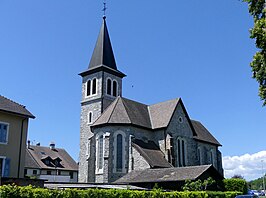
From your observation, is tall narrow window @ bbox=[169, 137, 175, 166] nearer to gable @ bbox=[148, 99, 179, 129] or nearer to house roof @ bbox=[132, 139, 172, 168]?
house roof @ bbox=[132, 139, 172, 168]

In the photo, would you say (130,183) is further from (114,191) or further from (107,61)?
(107,61)

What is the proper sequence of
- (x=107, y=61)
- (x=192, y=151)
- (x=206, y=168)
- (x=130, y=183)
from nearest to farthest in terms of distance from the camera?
(x=206, y=168)
(x=130, y=183)
(x=192, y=151)
(x=107, y=61)

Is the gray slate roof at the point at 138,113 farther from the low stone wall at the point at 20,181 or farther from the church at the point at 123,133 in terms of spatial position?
the low stone wall at the point at 20,181

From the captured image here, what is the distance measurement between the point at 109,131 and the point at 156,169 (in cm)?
734

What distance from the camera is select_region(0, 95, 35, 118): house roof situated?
23.8m

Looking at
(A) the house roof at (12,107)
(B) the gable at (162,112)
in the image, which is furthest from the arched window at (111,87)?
(A) the house roof at (12,107)

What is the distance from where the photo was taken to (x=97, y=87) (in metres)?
43.0

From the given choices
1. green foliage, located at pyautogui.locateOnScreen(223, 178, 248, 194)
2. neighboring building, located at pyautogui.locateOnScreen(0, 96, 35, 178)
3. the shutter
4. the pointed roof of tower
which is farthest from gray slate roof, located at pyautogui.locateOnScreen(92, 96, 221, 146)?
the shutter

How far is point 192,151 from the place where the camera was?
4091 cm

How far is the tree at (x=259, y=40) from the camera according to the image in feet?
49.6

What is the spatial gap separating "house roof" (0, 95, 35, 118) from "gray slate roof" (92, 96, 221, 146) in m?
11.4

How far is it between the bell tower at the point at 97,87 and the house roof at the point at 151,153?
771 centimetres

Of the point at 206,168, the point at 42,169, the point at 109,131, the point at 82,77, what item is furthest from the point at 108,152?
the point at 42,169

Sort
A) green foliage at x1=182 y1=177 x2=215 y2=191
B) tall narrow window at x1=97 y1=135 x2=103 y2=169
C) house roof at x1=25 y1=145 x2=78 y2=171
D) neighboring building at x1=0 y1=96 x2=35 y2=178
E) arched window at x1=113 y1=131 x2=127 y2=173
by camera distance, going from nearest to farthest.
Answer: neighboring building at x1=0 y1=96 x2=35 y2=178
green foliage at x1=182 y1=177 x2=215 y2=191
arched window at x1=113 y1=131 x2=127 y2=173
tall narrow window at x1=97 y1=135 x2=103 y2=169
house roof at x1=25 y1=145 x2=78 y2=171
